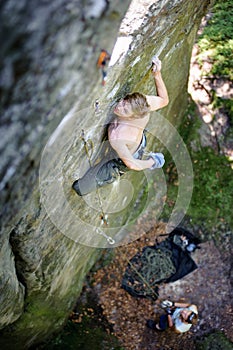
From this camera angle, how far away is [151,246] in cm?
986

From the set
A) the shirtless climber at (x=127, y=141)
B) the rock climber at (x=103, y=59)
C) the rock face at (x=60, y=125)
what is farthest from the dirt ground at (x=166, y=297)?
the rock climber at (x=103, y=59)

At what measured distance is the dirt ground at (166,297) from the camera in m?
9.05

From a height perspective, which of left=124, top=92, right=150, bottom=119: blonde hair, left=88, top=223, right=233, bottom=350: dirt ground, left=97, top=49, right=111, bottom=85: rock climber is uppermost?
left=97, top=49, right=111, bottom=85: rock climber

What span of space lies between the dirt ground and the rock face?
58 centimetres

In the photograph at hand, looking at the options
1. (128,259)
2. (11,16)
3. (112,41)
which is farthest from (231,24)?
(11,16)

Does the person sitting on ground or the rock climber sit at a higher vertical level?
the rock climber

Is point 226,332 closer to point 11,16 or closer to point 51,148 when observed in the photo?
point 51,148

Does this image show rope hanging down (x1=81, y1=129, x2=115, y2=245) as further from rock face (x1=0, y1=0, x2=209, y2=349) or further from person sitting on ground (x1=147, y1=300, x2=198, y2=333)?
person sitting on ground (x1=147, y1=300, x2=198, y2=333)

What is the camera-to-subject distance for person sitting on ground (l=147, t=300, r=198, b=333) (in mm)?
8748

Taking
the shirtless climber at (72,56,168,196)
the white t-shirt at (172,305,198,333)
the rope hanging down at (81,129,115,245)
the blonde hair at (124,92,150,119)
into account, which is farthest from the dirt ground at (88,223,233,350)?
the blonde hair at (124,92,150,119)

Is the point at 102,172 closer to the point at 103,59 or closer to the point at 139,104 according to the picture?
the point at 139,104

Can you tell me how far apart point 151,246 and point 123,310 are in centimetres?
150

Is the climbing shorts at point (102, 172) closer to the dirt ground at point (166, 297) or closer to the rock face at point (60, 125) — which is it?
→ the rock face at point (60, 125)

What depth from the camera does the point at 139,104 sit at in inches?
195
